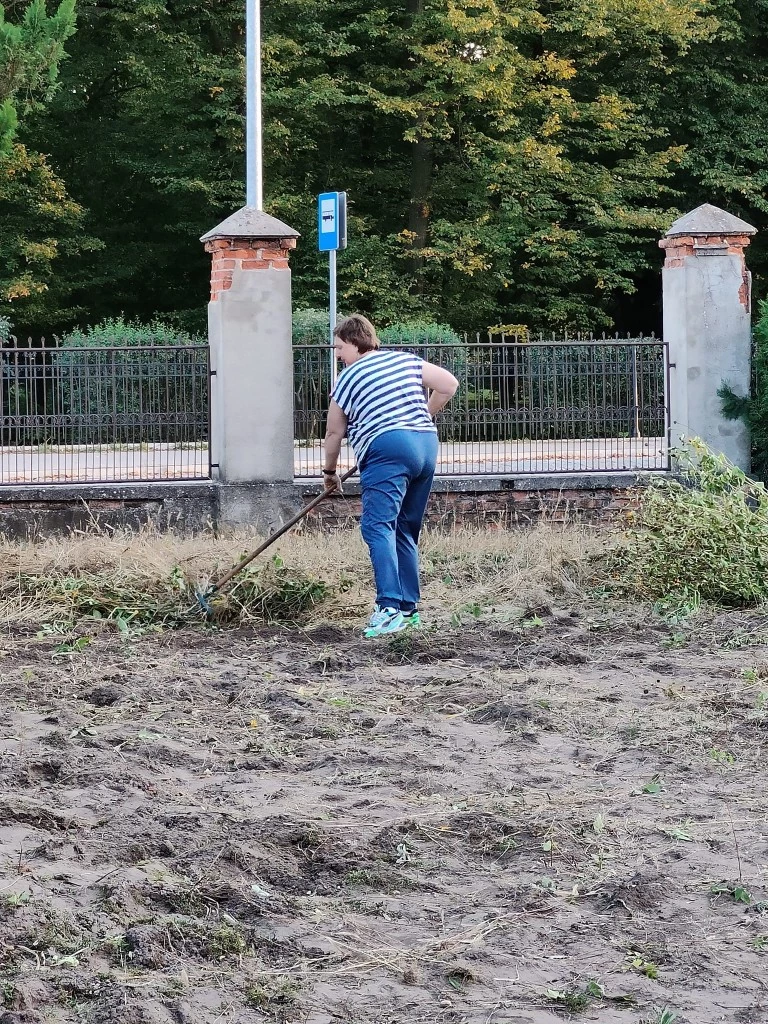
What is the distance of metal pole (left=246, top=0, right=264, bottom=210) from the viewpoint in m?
15.8

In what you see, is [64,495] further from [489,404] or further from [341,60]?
[341,60]

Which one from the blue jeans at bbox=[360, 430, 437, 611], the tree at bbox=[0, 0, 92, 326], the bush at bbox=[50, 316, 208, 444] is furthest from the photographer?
the tree at bbox=[0, 0, 92, 326]

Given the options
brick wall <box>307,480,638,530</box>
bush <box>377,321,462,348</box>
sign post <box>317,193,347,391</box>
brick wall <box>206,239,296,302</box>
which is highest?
sign post <box>317,193,347,391</box>

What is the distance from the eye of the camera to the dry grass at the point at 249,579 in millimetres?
8273

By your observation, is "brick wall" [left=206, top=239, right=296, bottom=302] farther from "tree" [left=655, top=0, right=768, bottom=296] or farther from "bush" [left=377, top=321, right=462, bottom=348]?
"tree" [left=655, top=0, right=768, bottom=296]

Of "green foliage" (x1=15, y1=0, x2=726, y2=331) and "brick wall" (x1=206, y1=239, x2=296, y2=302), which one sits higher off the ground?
"green foliage" (x1=15, y1=0, x2=726, y2=331)

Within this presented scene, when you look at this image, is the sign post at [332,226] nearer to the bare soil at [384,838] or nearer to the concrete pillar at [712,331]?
the concrete pillar at [712,331]

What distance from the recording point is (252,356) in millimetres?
11617

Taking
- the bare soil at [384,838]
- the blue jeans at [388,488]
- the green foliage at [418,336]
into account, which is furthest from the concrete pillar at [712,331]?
the bare soil at [384,838]

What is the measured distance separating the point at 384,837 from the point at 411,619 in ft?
11.5

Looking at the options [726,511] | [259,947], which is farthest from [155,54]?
[259,947]

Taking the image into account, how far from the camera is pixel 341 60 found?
82.9 feet

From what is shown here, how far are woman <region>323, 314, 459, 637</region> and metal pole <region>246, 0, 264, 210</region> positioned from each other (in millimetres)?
8183

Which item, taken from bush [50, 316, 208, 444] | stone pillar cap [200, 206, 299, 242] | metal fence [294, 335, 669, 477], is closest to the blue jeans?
stone pillar cap [200, 206, 299, 242]
